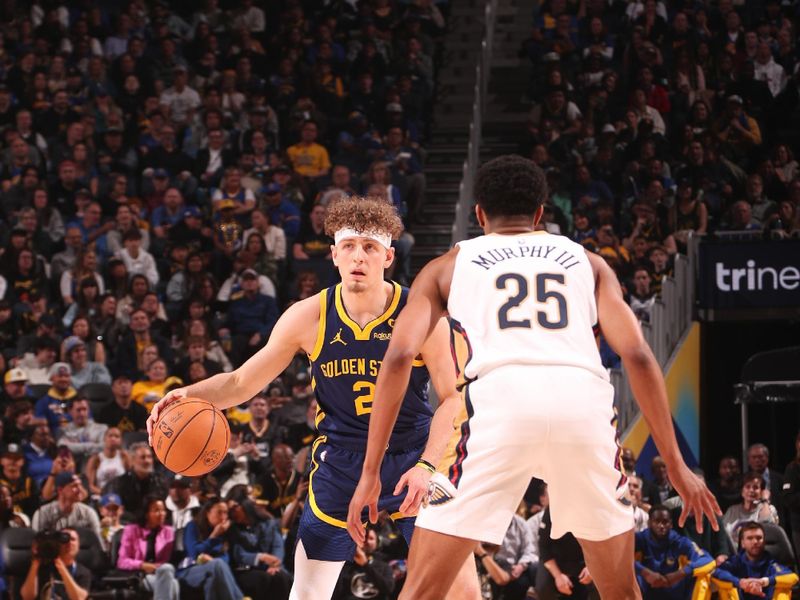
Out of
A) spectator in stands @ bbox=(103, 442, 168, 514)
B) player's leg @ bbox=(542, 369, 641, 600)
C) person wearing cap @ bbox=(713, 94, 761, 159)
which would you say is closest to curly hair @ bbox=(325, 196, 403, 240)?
player's leg @ bbox=(542, 369, 641, 600)

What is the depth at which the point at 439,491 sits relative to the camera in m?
4.19

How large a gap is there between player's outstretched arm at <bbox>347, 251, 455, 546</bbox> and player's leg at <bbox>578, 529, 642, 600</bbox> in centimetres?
73

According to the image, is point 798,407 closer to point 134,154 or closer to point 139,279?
point 139,279

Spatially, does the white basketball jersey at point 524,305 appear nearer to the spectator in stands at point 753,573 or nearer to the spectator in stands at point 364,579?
the spectator in stands at point 364,579

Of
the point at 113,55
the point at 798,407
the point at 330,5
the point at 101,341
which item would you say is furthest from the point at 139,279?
the point at 798,407

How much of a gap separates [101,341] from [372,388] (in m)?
7.48

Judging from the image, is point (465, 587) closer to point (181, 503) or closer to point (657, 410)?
point (657, 410)

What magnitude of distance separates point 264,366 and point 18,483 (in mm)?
6066

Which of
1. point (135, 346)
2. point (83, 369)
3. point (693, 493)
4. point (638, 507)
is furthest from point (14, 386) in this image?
point (693, 493)

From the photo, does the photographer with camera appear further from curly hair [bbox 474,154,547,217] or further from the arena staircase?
curly hair [bbox 474,154,547,217]

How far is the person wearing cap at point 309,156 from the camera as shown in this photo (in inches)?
576

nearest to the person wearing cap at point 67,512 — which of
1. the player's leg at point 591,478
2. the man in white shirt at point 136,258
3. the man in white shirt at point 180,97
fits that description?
the man in white shirt at point 136,258

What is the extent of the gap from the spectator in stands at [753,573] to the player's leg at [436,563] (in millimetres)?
6471

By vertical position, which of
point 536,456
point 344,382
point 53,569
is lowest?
point 53,569
